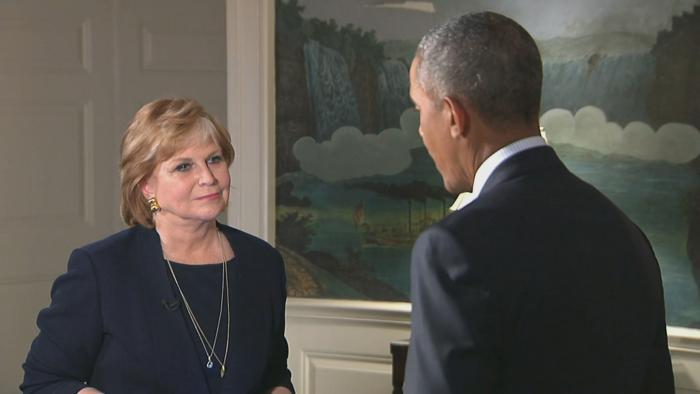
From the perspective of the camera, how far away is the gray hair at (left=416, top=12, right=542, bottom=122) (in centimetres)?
156

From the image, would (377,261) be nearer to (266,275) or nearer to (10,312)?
(266,275)

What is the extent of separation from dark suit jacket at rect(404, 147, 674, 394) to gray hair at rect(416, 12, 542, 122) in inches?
3.1

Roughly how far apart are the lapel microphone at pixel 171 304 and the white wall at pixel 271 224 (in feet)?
5.64

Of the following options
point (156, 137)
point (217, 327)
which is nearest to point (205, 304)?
point (217, 327)

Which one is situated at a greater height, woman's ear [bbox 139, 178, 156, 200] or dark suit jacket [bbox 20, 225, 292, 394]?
woman's ear [bbox 139, 178, 156, 200]

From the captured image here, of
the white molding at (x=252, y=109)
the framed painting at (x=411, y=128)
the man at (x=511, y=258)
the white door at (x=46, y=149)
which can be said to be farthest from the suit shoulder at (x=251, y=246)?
the white door at (x=46, y=149)

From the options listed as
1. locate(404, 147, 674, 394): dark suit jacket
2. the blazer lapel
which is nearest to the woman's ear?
the blazer lapel

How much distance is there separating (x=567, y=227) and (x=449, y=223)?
A: 16 cm

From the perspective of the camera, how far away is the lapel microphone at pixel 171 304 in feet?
8.75

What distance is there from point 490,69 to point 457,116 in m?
0.08

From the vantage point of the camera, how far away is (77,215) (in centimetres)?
563

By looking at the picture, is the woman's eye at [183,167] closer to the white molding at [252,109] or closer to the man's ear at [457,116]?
the man's ear at [457,116]

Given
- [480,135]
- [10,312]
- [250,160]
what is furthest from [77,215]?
[480,135]

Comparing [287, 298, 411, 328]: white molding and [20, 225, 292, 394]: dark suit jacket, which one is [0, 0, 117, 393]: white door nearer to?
[287, 298, 411, 328]: white molding
